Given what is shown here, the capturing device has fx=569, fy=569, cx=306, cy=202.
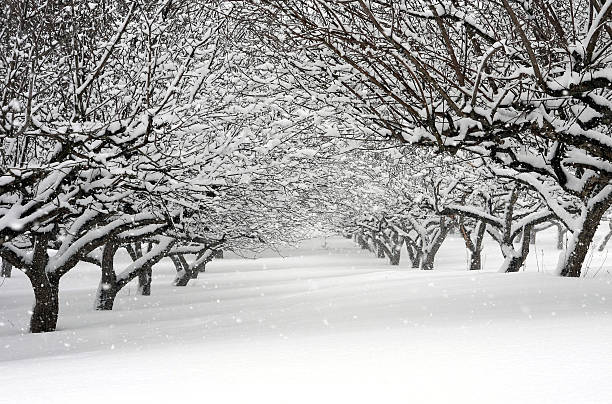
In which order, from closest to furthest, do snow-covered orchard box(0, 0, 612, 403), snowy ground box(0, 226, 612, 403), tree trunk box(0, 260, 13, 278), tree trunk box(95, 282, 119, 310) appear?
snowy ground box(0, 226, 612, 403) → snow-covered orchard box(0, 0, 612, 403) → tree trunk box(95, 282, 119, 310) → tree trunk box(0, 260, 13, 278)

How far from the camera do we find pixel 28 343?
→ 27.0 feet

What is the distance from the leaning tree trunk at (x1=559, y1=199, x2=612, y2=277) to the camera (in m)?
8.91

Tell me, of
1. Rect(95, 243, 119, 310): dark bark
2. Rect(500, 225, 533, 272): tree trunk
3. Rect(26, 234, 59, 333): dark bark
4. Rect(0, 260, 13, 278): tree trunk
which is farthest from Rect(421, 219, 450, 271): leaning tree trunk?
Rect(0, 260, 13, 278): tree trunk

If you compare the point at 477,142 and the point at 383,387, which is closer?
the point at 383,387

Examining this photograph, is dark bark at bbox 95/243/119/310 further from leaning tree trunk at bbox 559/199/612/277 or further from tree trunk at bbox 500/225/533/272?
leaning tree trunk at bbox 559/199/612/277

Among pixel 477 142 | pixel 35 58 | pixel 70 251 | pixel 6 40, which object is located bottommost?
pixel 70 251

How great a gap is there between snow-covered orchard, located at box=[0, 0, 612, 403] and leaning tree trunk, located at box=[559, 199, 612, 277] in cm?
4

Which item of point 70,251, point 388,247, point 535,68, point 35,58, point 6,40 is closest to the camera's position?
point 535,68

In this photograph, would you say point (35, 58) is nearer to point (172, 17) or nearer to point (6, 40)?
point (6, 40)

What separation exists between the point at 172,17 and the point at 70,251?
437 cm

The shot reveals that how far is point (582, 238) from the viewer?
9.11 m

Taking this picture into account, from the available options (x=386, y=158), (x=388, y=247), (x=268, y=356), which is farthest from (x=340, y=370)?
(x=388, y=247)

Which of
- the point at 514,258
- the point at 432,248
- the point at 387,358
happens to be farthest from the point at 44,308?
the point at 432,248

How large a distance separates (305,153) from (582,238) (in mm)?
4640
